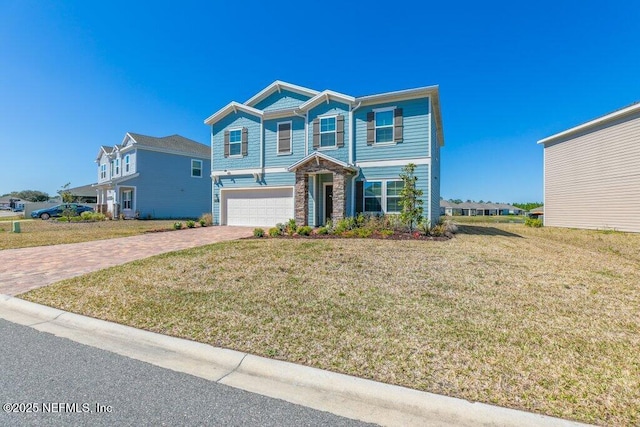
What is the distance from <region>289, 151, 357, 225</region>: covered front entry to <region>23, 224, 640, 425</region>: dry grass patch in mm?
6231

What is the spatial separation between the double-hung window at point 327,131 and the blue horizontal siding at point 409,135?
1.48 meters

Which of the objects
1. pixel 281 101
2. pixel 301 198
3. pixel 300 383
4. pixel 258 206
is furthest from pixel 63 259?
pixel 281 101

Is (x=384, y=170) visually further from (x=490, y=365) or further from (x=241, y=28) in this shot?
(x=490, y=365)

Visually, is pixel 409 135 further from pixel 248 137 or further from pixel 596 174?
pixel 596 174

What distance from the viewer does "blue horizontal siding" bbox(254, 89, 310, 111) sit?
619 inches

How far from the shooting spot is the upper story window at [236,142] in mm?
16484

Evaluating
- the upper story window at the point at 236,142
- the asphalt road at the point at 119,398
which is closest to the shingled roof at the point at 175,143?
the upper story window at the point at 236,142

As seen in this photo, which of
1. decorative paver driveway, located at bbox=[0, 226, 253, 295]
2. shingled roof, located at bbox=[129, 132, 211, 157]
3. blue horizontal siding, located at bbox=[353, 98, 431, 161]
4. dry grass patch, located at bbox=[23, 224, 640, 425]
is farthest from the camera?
shingled roof, located at bbox=[129, 132, 211, 157]

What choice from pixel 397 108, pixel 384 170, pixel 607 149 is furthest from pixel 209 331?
pixel 607 149

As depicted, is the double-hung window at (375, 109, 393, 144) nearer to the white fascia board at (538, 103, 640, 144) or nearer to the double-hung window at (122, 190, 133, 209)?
the white fascia board at (538, 103, 640, 144)

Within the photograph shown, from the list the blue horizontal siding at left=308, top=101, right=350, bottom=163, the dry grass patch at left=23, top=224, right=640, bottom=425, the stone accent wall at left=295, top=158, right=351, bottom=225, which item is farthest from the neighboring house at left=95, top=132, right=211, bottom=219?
the dry grass patch at left=23, top=224, right=640, bottom=425

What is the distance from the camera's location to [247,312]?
13.5ft

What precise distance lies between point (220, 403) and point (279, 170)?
45.4 ft

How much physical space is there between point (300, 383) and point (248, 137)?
50.3ft
